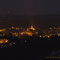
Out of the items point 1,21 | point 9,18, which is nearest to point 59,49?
point 1,21

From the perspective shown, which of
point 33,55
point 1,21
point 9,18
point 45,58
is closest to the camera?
point 45,58

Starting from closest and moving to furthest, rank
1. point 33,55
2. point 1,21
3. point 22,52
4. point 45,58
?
point 45,58 → point 33,55 → point 22,52 → point 1,21

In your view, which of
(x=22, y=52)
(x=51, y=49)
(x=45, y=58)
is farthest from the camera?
(x=51, y=49)

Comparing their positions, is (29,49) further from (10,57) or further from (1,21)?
(1,21)

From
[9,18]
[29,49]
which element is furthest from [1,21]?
[29,49]

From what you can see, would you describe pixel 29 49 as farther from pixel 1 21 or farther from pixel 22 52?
pixel 1 21

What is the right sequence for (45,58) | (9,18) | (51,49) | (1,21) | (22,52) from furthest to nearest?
(9,18)
(1,21)
(51,49)
(22,52)
(45,58)

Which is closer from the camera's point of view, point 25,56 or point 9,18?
point 25,56

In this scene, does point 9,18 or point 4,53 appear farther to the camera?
point 9,18
